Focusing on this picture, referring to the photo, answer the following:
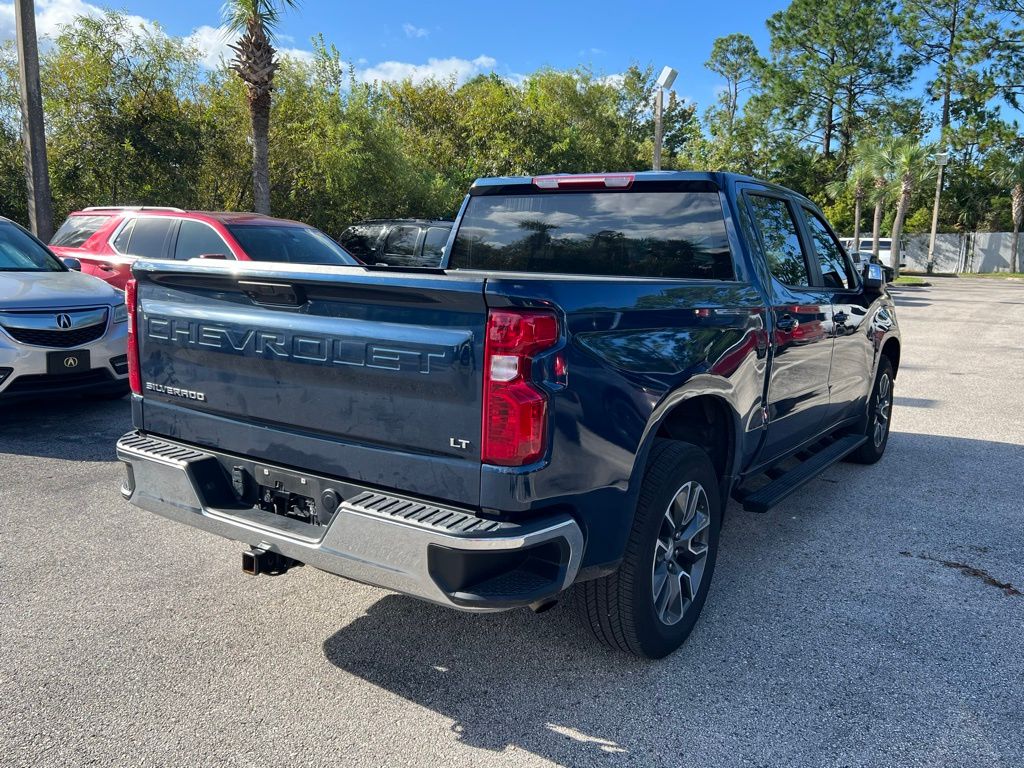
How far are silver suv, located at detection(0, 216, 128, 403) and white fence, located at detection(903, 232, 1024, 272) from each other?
5030 centimetres

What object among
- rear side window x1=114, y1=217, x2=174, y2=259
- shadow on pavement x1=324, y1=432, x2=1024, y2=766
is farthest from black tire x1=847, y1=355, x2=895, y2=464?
rear side window x1=114, y1=217, x2=174, y2=259

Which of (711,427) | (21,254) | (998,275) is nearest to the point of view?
(711,427)

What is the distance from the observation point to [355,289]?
262cm

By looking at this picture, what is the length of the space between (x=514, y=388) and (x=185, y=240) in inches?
281

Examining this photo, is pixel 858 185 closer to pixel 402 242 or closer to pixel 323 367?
pixel 402 242

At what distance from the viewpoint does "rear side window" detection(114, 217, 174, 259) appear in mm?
8625

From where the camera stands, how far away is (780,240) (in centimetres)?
429

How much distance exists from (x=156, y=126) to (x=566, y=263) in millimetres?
16046

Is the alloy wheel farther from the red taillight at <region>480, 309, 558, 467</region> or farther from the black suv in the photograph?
the black suv

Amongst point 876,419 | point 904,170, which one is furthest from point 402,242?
point 904,170

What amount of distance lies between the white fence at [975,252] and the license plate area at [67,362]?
166 feet

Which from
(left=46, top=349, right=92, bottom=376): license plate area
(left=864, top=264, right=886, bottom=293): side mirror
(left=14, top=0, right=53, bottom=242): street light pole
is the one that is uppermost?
(left=14, top=0, right=53, bottom=242): street light pole

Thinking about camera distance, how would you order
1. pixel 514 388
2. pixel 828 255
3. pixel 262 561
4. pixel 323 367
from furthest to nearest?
pixel 828 255, pixel 262 561, pixel 323 367, pixel 514 388

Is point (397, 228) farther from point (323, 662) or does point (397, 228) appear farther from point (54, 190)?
point (323, 662)
